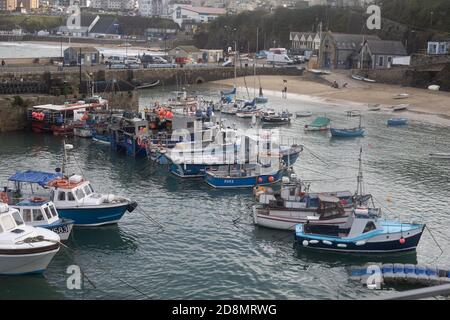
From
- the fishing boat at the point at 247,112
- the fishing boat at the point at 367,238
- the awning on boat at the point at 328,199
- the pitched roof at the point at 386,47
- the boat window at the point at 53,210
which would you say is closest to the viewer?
the fishing boat at the point at 367,238

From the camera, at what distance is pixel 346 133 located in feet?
165

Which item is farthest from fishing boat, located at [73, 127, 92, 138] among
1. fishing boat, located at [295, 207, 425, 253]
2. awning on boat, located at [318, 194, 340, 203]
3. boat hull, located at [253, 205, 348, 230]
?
fishing boat, located at [295, 207, 425, 253]

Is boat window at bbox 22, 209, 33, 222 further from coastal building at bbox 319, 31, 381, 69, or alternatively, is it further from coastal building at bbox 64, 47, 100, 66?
coastal building at bbox 319, 31, 381, 69

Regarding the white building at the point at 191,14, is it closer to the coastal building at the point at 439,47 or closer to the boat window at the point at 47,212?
the coastal building at the point at 439,47

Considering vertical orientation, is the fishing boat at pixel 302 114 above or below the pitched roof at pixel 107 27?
below

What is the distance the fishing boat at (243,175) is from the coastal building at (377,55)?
5658 cm

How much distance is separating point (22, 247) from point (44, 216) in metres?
3.52

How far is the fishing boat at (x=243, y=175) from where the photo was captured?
33.3m

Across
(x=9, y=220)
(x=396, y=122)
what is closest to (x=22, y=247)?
(x=9, y=220)

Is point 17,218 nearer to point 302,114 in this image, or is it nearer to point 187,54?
point 302,114

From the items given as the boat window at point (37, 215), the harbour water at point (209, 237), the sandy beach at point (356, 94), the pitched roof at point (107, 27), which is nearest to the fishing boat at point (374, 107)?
the sandy beach at point (356, 94)

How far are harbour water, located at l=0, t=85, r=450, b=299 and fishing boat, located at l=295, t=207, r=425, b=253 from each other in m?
0.37

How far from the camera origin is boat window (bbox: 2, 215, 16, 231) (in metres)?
21.2
